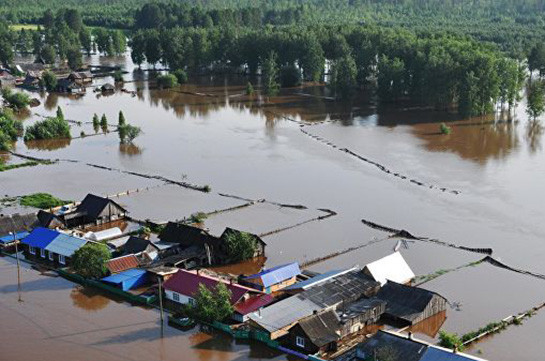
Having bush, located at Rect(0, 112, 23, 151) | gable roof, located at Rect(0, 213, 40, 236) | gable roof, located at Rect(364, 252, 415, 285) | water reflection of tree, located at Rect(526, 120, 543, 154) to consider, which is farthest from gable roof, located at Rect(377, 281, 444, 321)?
bush, located at Rect(0, 112, 23, 151)

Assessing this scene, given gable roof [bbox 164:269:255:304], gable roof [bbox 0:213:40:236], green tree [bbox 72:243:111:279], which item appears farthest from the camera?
gable roof [bbox 0:213:40:236]

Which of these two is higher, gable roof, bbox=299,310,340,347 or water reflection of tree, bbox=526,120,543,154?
water reflection of tree, bbox=526,120,543,154

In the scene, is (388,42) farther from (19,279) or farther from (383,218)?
(19,279)

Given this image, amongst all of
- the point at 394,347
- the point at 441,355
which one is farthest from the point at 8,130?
the point at 441,355

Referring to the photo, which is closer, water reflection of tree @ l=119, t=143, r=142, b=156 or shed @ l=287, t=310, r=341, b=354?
shed @ l=287, t=310, r=341, b=354

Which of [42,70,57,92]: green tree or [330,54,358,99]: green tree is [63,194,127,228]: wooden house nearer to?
[330,54,358,99]: green tree

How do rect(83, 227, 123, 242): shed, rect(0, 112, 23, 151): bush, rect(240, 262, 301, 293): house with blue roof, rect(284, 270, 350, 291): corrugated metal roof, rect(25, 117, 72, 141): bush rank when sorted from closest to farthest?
rect(284, 270, 350, 291): corrugated metal roof < rect(240, 262, 301, 293): house with blue roof < rect(83, 227, 123, 242): shed < rect(0, 112, 23, 151): bush < rect(25, 117, 72, 141): bush

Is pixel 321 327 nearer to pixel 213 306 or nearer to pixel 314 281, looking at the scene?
pixel 314 281
